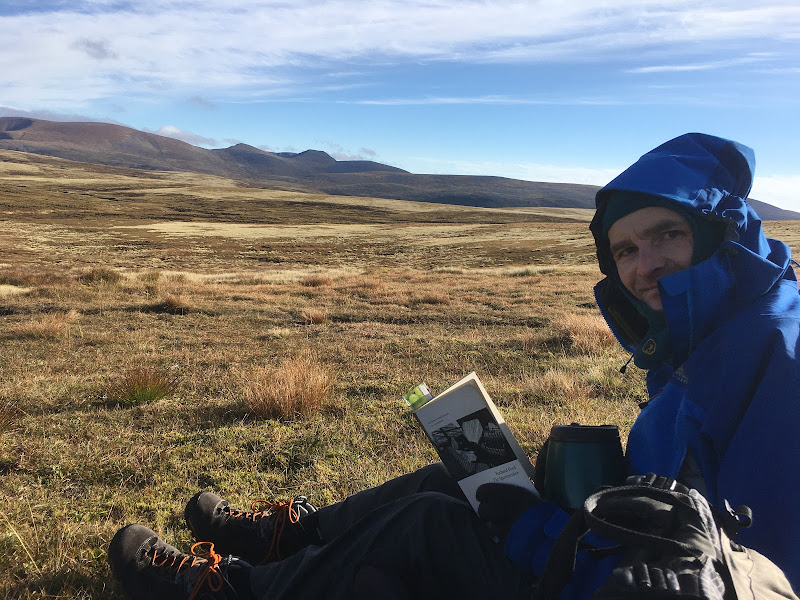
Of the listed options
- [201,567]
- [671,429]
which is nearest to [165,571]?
[201,567]

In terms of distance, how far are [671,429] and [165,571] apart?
2155 mm

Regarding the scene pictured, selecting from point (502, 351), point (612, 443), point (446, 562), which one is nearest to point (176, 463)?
point (446, 562)

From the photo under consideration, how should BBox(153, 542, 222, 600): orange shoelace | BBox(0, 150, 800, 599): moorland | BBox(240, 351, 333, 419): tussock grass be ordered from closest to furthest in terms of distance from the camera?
BBox(153, 542, 222, 600): orange shoelace < BBox(0, 150, 800, 599): moorland < BBox(240, 351, 333, 419): tussock grass

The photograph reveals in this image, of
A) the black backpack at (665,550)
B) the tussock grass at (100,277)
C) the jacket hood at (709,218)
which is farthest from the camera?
the tussock grass at (100,277)

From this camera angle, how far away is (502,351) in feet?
25.1

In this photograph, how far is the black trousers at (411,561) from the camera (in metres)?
1.86

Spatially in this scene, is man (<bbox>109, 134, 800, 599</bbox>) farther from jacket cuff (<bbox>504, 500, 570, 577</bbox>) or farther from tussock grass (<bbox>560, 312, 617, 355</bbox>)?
tussock grass (<bbox>560, 312, 617, 355</bbox>)

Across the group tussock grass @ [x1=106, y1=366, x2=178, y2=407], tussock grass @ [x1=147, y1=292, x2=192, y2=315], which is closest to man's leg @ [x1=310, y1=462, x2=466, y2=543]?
tussock grass @ [x1=106, y1=366, x2=178, y2=407]

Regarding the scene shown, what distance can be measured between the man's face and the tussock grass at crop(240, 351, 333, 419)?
10.9 ft

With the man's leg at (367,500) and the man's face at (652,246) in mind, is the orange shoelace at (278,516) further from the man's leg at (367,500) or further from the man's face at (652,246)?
the man's face at (652,246)

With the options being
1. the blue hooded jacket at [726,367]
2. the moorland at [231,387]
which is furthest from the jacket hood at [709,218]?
the moorland at [231,387]

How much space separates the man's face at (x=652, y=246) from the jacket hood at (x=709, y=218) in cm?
9

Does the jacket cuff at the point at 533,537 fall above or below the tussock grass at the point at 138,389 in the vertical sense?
above

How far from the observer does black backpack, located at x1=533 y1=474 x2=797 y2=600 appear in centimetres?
117
